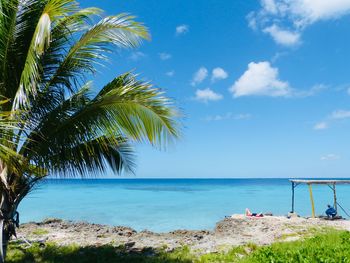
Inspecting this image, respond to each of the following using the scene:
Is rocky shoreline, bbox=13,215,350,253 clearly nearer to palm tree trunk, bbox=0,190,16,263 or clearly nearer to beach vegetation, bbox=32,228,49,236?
beach vegetation, bbox=32,228,49,236

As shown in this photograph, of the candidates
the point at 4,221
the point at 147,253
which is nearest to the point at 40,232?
the point at 147,253

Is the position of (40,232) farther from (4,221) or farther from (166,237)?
(4,221)

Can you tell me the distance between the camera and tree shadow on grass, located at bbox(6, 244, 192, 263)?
26.2 ft

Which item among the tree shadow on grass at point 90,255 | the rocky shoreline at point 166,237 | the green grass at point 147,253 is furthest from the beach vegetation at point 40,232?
the tree shadow on grass at point 90,255

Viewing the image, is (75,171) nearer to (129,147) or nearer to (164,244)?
(129,147)

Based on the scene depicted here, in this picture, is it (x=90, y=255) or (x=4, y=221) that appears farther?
(x=90, y=255)

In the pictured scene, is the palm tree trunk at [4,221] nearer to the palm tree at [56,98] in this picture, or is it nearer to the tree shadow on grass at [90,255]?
the palm tree at [56,98]

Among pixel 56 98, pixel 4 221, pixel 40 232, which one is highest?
pixel 56 98

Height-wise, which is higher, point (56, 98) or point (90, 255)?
point (56, 98)

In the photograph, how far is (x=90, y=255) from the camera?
27.7ft

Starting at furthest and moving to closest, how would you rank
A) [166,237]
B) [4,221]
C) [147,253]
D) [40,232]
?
1. [40,232]
2. [166,237]
3. [147,253]
4. [4,221]

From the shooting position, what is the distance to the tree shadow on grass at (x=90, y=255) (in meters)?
8.00

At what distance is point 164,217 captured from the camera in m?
25.8

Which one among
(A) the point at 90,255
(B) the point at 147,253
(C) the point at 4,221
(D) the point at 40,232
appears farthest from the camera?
(D) the point at 40,232
